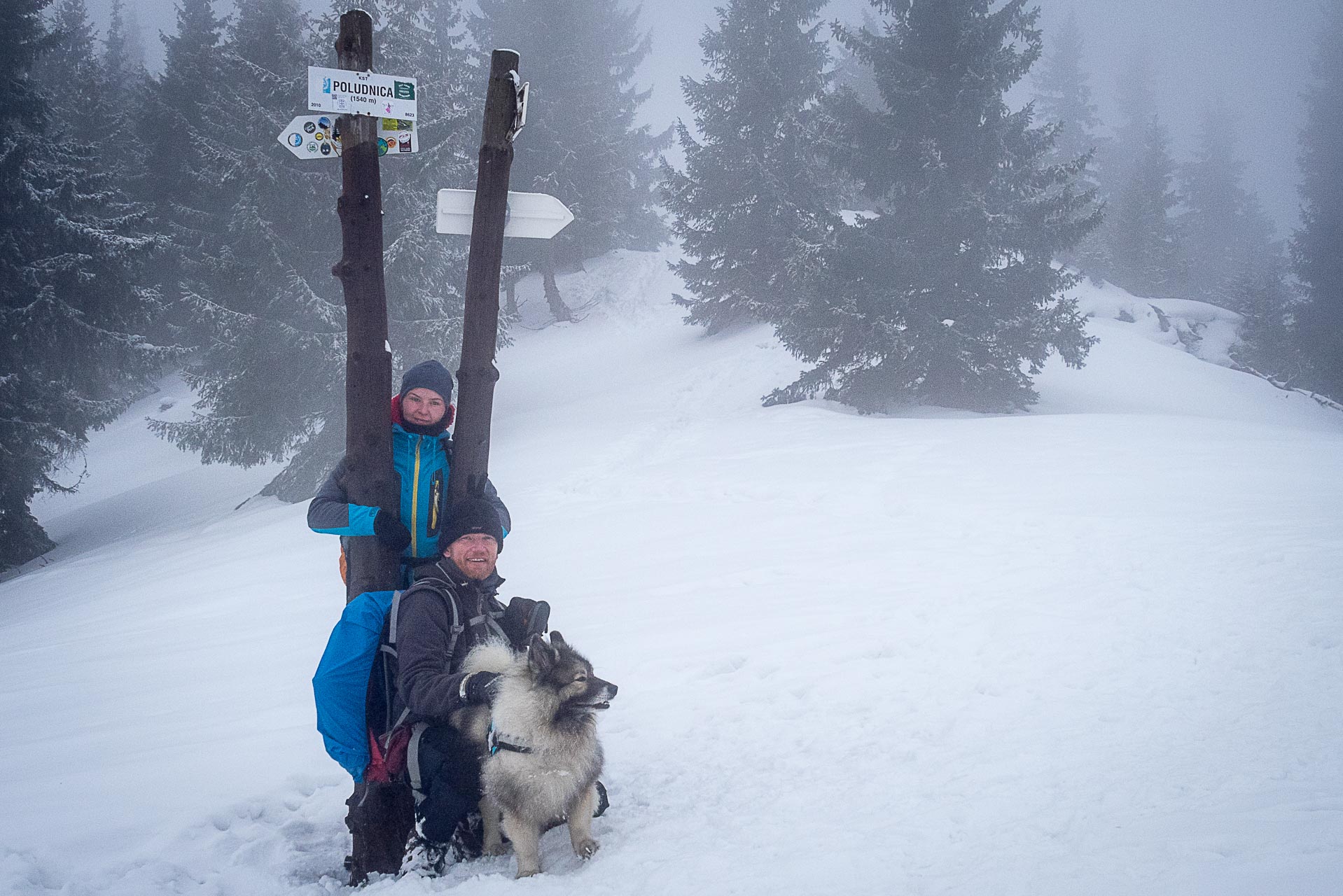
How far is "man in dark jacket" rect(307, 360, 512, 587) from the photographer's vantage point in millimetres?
4145

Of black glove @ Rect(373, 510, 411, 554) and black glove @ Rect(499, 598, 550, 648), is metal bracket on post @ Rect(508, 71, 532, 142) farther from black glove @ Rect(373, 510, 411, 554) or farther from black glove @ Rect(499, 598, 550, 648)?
black glove @ Rect(499, 598, 550, 648)

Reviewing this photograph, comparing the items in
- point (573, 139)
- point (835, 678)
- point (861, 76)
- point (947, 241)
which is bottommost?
point (835, 678)

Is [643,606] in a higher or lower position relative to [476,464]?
lower

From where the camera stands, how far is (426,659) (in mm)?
3447

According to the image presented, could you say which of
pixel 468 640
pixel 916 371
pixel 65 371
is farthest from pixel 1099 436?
pixel 65 371

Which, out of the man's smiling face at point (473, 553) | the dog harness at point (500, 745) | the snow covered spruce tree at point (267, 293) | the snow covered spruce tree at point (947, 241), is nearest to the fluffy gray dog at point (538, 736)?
the dog harness at point (500, 745)

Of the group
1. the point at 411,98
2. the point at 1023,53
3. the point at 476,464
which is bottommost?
the point at 476,464

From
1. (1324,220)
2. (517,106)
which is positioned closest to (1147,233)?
(1324,220)

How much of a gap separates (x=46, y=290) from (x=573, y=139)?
19223 mm

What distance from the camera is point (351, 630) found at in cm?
356

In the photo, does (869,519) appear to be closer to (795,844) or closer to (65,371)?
(795,844)

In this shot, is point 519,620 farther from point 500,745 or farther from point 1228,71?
point 1228,71

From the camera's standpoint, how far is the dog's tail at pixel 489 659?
339 cm

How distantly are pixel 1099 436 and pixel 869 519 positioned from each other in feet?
18.8
